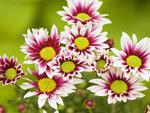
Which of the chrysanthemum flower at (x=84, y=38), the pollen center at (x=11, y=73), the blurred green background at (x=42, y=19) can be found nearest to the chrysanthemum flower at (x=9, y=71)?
the pollen center at (x=11, y=73)

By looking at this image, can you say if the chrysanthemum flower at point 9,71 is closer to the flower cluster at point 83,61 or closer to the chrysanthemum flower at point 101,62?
the flower cluster at point 83,61

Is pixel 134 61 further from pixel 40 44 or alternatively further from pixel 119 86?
pixel 40 44

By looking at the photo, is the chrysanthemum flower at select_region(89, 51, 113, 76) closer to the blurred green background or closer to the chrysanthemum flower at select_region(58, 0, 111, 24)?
the chrysanthemum flower at select_region(58, 0, 111, 24)

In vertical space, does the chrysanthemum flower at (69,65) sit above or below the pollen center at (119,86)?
above

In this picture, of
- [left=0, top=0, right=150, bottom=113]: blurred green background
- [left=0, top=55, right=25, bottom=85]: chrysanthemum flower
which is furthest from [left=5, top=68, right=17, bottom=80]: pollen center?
[left=0, top=0, right=150, bottom=113]: blurred green background

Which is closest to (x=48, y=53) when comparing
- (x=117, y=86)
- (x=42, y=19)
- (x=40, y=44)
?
(x=40, y=44)

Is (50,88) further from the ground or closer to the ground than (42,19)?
closer to the ground
